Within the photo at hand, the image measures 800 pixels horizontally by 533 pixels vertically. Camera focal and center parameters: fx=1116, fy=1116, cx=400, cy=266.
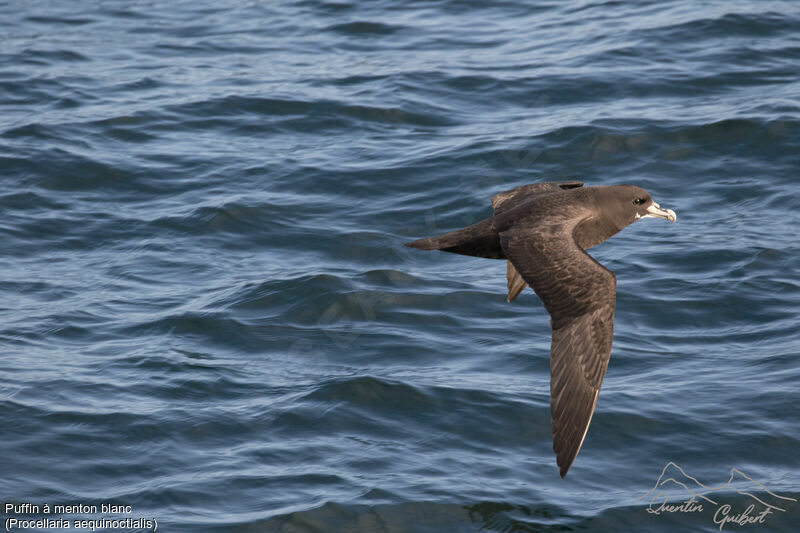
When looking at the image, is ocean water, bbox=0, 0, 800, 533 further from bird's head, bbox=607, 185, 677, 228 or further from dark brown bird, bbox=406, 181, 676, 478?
bird's head, bbox=607, 185, 677, 228

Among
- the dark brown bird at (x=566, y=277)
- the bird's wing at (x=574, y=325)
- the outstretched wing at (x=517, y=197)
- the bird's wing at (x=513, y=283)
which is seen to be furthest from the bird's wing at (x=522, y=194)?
the bird's wing at (x=574, y=325)

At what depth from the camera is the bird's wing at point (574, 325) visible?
20.2 feet

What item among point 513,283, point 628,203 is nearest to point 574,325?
point 628,203

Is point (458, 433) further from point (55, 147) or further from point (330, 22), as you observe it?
point (330, 22)

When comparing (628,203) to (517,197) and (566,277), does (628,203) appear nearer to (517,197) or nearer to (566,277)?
(517,197)

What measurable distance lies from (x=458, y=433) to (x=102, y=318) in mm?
3094

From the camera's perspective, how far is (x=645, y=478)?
6.98m

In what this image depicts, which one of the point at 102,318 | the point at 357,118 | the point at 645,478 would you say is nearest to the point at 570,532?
the point at 645,478

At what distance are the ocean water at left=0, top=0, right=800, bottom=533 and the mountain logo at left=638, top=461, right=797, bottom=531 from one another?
0.09ft

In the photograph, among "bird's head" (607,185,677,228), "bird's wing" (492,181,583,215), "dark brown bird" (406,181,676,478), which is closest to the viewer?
"dark brown bird" (406,181,676,478)

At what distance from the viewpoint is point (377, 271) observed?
9.37 m

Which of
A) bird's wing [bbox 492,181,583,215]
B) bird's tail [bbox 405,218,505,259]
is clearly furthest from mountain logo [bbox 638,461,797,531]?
bird's wing [bbox 492,181,583,215]

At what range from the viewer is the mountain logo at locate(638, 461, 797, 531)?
6.66 meters

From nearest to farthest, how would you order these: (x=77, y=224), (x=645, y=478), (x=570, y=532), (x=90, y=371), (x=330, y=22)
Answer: (x=570, y=532) < (x=645, y=478) < (x=90, y=371) < (x=77, y=224) < (x=330, y=22)
